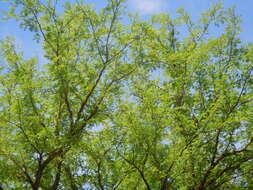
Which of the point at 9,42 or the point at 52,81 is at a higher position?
the point at 9,42

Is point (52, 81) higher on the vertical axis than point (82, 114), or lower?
higher

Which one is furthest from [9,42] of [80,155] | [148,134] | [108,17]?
[148,134]

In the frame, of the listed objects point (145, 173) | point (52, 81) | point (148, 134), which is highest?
point (52, 81)

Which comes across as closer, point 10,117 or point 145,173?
point 10,117

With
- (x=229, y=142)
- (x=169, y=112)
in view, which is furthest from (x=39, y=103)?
(x=229, y=142)

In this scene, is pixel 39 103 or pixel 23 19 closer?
pixel 23 19

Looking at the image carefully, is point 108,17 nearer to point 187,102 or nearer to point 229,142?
point 187,102

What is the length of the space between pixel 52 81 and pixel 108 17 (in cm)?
301

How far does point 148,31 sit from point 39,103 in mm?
Answer: 4676

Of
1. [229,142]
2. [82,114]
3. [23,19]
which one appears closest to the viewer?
[23,19]

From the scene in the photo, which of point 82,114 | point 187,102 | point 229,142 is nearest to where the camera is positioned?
point 82,114

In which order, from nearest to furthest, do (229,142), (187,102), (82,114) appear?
1. (82,114)
2. (229,142)
3. (187,102)

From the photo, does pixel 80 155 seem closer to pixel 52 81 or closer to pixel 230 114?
pixel 52 81

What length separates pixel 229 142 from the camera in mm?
9617
